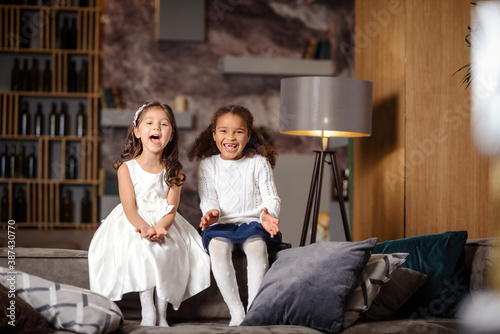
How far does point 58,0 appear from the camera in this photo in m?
5.74

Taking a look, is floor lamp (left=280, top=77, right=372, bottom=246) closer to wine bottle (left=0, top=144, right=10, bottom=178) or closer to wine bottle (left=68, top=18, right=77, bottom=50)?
wine bottle (left=68, top=18, right=77, bottom=50)

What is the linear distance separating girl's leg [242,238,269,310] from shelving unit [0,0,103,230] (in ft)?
12.9

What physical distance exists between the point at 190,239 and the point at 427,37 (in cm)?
175

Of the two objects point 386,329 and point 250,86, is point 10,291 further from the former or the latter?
point 250,86

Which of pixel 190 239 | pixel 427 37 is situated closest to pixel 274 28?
pixel 427 37

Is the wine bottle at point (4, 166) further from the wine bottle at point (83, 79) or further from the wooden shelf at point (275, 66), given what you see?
the wooden shelf at point (275, 66)

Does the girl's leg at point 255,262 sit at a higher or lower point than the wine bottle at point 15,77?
lower

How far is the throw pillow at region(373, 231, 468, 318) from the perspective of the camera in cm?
190

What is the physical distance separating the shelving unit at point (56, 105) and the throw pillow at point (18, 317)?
4.29 metres

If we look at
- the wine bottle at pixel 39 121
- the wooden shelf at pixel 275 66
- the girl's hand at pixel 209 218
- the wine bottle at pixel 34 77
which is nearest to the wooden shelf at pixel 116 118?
the wine bottle at pixel 39 121

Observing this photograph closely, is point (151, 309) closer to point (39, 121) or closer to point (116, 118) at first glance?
point (116, 118)

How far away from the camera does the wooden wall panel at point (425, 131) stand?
288 cm

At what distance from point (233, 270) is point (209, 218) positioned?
25 cm

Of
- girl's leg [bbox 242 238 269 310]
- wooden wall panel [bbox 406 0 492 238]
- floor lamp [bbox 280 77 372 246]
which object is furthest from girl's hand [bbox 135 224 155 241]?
wooden wall panel [bbox 406 0 492 238]
